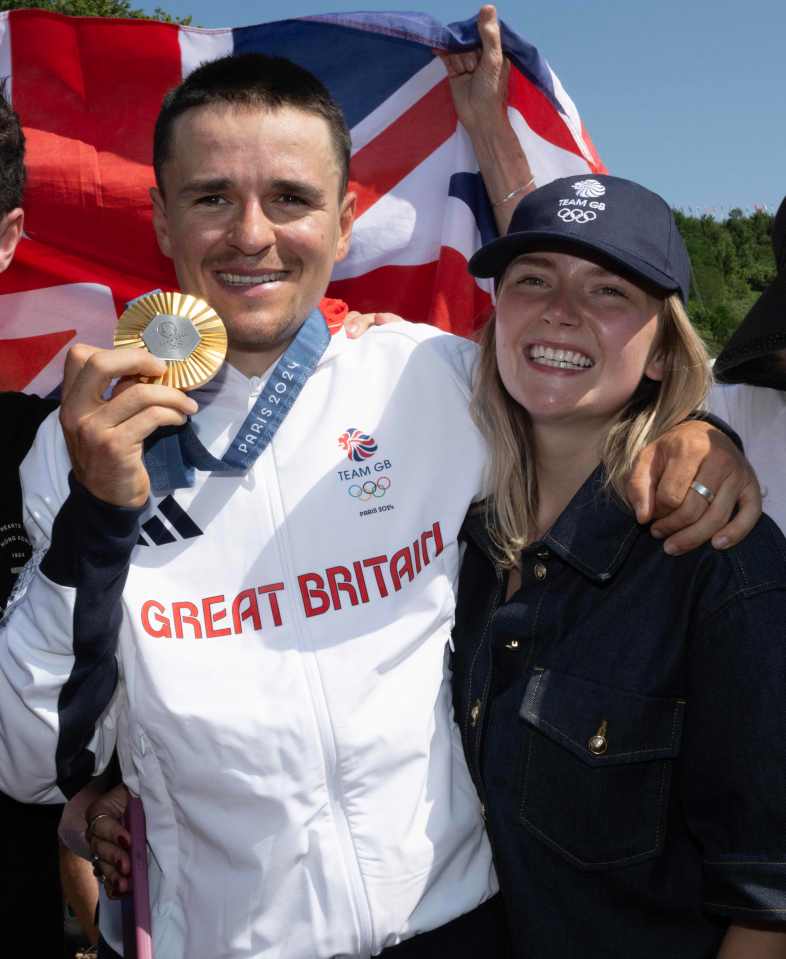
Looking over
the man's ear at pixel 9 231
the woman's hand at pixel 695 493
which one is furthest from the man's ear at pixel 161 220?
the woman's hand at pixel 695 493

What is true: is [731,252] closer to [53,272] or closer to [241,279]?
[53,272]

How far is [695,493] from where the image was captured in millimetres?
2117

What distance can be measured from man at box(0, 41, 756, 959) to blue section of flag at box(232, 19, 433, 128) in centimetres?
135

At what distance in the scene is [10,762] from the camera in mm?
2186

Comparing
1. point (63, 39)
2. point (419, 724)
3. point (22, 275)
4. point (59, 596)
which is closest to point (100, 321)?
point (22, 275)

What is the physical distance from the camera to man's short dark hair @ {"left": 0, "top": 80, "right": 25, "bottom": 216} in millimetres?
2568

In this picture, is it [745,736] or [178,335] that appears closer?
[745,736]

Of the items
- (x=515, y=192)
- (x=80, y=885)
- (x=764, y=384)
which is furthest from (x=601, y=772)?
(x=80, y=885)

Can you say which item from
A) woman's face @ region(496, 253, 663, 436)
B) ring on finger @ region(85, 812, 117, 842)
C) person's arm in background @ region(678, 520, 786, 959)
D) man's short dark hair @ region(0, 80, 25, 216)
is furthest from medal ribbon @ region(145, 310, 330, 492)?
person's arm in background @ region(678, 520, 786, 959)

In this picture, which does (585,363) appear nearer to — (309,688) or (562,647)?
(562,647)

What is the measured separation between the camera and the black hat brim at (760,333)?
2283mm

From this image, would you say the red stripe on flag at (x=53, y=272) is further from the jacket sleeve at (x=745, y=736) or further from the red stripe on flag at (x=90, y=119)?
the jacket sleeve at (x=745, y=736)

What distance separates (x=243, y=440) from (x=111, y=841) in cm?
111

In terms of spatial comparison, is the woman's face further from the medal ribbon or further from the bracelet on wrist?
the bracelet on wrist
